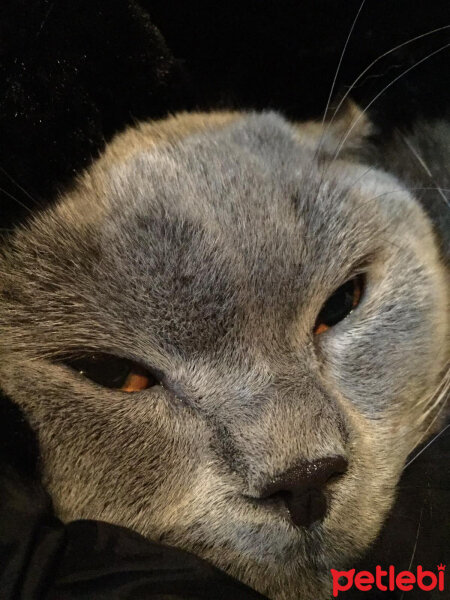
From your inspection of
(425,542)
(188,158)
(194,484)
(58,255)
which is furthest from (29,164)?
(425,542)

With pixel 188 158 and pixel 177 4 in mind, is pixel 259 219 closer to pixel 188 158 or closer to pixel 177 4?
pixel 188 158

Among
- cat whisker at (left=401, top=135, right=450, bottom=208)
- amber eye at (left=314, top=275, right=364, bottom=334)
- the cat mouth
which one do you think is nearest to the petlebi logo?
the cat mouth

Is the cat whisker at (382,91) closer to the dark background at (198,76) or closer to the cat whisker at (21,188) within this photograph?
the dark background at (198,76)

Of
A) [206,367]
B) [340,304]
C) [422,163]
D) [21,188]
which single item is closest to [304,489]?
[206,367]

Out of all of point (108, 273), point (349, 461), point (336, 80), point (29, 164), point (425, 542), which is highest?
point (336, 80)

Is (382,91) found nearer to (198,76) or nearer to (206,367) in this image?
(198,76)

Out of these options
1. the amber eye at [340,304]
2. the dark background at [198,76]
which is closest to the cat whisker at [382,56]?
the dark background at [198,76]
